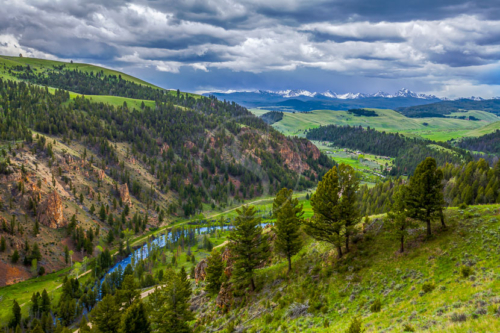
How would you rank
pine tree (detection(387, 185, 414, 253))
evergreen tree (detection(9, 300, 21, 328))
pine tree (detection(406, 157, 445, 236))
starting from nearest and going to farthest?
pine tree (detection(387, 185, 414, 253)), pine tree (detection(406, 157, 445, 236)), evergreen tree (detection(9, 300, 21, 328))

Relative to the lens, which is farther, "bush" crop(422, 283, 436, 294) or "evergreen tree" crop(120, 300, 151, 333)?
"evergreen tree" crop(120, 300, 151, 333)

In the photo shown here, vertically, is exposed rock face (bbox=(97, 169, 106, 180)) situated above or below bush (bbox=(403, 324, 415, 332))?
below

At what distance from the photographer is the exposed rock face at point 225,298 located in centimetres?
5531

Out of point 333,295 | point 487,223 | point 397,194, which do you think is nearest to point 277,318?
point 333,295

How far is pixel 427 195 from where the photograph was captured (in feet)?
136

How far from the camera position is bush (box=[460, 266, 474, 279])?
107 feet

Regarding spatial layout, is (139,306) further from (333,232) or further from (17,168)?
(17,168)

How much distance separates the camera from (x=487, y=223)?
4112 centimetres

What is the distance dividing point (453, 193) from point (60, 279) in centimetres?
17516

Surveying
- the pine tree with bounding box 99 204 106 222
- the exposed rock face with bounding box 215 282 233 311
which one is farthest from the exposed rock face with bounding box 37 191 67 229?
the exposed rock face with bounding box 215 282 233 311

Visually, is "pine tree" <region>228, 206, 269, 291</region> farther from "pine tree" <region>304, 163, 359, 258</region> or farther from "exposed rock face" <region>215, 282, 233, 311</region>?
"pine tree" <region>304, 163, 359, 258</region>

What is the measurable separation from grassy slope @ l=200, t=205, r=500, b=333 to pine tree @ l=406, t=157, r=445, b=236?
3613 millimetres

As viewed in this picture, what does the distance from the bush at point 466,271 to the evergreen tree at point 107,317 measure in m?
59.6

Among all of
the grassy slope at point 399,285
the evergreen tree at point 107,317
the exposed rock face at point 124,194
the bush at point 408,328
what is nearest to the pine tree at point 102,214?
the exposed rock face at point 124,194
